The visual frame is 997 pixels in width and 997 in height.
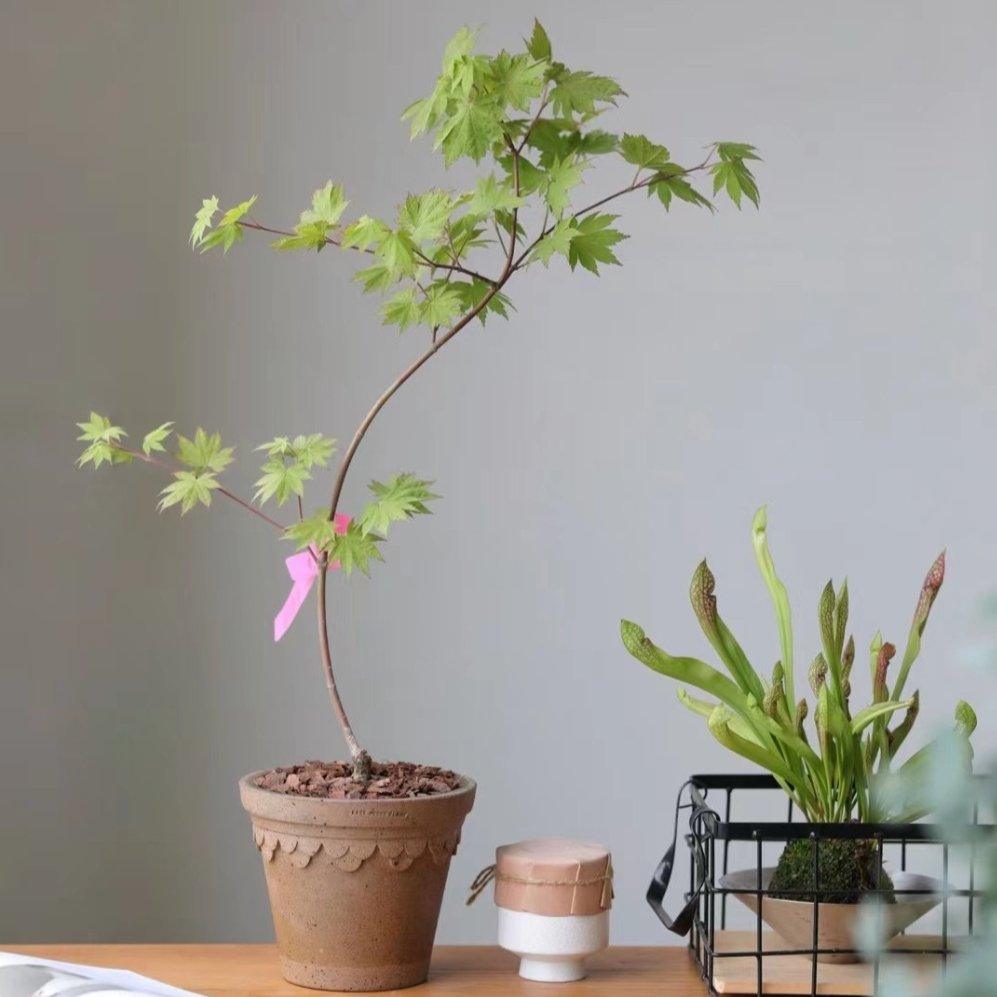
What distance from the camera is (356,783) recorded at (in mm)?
971

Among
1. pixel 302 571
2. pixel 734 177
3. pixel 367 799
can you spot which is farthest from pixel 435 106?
pixel 367 799

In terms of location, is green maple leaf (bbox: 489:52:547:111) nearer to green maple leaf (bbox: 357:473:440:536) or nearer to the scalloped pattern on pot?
green maple leaf (bbox: 357:473:440:536)

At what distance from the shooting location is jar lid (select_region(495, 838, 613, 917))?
0.96 m

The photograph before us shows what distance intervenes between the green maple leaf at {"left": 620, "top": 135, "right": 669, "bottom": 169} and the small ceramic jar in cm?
51

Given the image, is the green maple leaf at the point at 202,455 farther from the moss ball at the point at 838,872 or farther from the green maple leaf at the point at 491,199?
the moss ball at the point at 838,872

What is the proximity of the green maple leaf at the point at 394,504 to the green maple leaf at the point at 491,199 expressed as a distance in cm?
19

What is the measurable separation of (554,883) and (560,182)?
1.63 ft

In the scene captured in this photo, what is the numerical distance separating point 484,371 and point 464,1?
520 mm

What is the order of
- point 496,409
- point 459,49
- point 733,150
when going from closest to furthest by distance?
point 459,49, point 733,150, point 496,409

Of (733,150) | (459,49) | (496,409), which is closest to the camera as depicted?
(459,49)

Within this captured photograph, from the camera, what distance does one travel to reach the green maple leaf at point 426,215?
918 millimetres

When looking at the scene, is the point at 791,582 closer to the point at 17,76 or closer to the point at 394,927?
the point at 394,927

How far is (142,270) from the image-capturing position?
1.78m

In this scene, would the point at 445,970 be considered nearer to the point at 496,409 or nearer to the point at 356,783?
the point at 356,783
